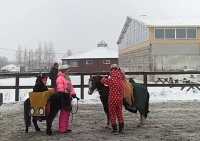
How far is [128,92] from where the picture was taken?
10430mm

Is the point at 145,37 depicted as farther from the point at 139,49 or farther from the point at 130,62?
the point at 130,62

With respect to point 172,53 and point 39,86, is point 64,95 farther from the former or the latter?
point 172,53

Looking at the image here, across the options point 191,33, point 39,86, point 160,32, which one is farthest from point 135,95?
point 191,33

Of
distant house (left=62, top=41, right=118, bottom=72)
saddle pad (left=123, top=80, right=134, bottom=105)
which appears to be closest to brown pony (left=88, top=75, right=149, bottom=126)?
saddle pad (left=123, top=80, right=134, bottom=105)

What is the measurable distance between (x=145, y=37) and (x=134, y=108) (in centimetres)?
3313

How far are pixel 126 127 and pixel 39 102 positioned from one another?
2.14m

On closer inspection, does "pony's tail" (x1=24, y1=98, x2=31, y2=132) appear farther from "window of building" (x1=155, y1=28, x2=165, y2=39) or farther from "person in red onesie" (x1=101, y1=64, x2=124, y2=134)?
"window of building" (x1=155, y1=28, x2=165, y2=39)

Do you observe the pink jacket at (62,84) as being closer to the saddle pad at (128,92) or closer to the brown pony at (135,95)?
the brown pony at (135,95)

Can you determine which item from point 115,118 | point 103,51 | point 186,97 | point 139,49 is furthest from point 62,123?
point 103,51

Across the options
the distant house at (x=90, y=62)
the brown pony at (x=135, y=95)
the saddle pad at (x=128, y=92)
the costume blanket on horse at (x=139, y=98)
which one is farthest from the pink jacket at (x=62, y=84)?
the distant house at (x=90, y=62)

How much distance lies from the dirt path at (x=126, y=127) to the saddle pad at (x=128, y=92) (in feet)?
2.04

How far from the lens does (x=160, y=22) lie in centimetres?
4281

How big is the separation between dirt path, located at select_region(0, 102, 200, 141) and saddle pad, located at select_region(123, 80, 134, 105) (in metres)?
0.62

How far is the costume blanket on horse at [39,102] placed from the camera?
994cm
